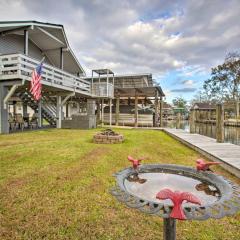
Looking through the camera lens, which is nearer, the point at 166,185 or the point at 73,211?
the point at 166,185

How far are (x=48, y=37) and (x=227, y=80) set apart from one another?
36.2m

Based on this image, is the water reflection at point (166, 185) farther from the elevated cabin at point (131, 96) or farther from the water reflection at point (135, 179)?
the elevated cabin at point (131, 96)

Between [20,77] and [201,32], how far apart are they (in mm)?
17866

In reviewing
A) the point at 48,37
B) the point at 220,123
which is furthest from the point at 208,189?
the point at 48,37

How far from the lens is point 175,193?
4.30 feet

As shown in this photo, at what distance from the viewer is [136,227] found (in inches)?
96.1

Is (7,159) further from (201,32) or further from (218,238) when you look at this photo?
(201,32)

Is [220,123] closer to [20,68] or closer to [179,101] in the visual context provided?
[20,68]

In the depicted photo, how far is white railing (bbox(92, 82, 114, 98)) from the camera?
18.3 m

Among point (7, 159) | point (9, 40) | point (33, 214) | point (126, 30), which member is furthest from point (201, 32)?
point (33, 214)

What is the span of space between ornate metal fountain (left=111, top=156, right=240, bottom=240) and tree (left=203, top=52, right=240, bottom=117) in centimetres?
3672

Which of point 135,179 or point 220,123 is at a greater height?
point 220,123

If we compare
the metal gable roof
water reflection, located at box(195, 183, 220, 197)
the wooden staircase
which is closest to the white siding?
the metal gable roof

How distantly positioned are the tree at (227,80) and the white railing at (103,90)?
82.4ft
